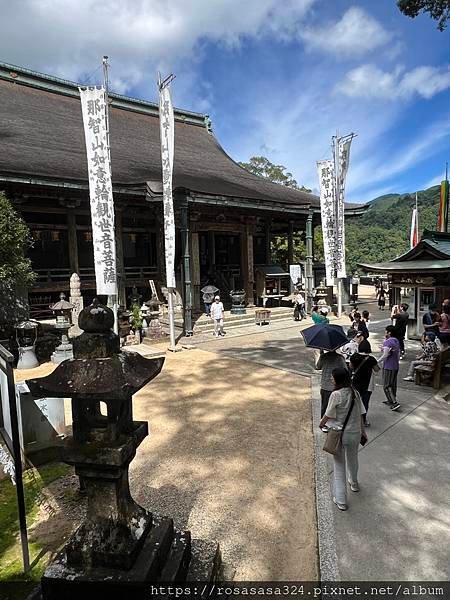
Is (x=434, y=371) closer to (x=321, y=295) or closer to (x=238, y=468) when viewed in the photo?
(x=238, y=468)

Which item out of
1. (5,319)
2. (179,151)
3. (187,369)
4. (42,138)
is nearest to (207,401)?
(187,369)

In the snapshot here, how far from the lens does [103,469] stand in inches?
99.3

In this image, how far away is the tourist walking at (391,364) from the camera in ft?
20.6

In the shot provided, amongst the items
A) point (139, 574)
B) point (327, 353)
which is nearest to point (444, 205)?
point (327, 353)

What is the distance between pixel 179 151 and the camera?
2130 cm

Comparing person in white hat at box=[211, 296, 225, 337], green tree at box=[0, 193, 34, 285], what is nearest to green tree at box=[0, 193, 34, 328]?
green tree at box=[0, 193, 34, 285]

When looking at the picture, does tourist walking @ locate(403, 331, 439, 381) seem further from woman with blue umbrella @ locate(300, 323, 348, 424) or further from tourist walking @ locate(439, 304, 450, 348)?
woman with blue umbrella @ locate(300, 323, 348, 424)

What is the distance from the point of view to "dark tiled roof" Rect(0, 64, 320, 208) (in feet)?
43.9

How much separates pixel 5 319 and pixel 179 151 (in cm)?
1431

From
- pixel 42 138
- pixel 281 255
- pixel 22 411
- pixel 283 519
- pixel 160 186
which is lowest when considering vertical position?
pixel 283 519

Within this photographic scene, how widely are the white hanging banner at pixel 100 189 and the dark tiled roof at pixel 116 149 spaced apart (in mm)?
2419

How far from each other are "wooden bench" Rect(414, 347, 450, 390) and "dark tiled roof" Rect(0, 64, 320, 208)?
31.1 ft

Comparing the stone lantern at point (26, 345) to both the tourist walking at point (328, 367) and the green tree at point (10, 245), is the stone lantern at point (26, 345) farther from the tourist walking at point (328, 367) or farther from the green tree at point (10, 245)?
the tourist walking at point (328, 367)

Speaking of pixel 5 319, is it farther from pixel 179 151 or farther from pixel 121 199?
pixel 179 151
